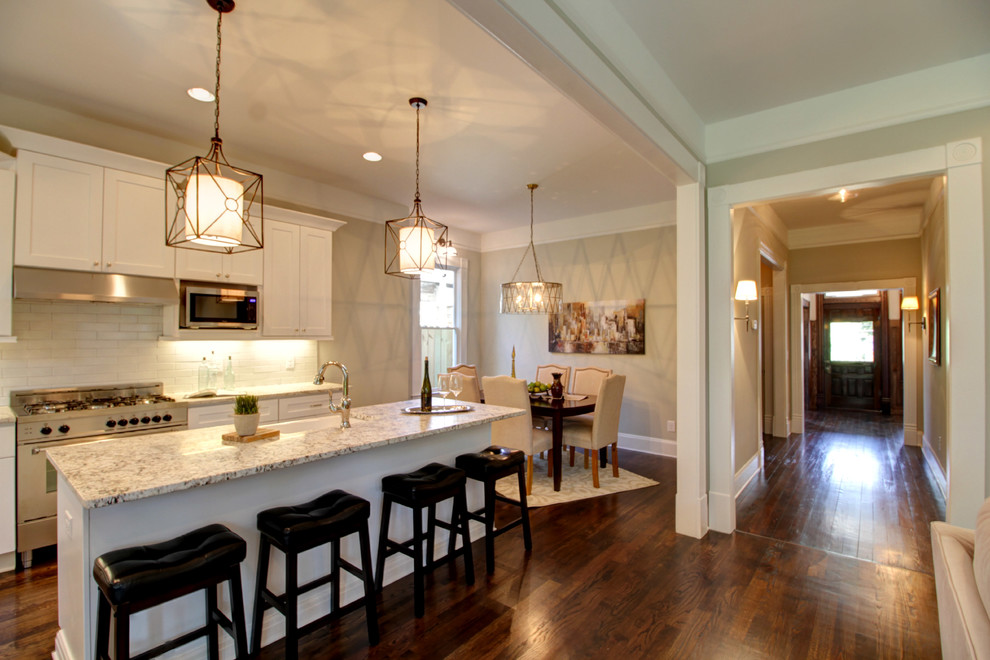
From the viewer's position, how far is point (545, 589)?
8.38ft

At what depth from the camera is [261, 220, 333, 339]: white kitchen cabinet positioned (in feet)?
13.5

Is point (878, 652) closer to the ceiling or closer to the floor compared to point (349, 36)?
closer to the floor

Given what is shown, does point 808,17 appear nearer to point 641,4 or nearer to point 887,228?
point 641,4

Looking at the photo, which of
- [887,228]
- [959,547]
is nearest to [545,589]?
[959,547]

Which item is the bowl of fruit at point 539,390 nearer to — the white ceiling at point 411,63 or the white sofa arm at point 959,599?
the white ceiling at point 411,63

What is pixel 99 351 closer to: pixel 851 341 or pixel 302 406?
pixel 302 406

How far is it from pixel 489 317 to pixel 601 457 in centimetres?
267

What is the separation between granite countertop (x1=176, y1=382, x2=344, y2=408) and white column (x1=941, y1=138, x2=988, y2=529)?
3.60 metres

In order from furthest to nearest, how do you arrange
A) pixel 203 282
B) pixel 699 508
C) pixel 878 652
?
pixel 203 282
pixel 699 508
pixel 878 652

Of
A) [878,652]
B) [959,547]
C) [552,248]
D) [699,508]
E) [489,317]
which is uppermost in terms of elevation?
[552,248]

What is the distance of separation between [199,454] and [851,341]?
10.7 m

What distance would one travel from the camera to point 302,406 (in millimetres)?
4109

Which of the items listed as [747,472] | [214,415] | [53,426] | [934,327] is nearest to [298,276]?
[214,415]

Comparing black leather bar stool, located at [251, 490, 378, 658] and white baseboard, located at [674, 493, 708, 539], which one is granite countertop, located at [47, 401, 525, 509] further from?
white baseboard, located at [674, 493, 708, 539]
